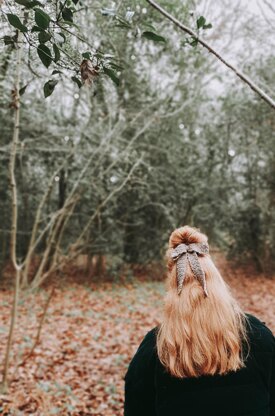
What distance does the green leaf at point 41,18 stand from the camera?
1.57 metres

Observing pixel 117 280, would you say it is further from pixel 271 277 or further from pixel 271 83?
pixel 271 83

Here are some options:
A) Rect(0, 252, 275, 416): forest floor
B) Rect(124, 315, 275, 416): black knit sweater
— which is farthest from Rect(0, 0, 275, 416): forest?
Rect(124, 315, 275, 416): black knit sweater

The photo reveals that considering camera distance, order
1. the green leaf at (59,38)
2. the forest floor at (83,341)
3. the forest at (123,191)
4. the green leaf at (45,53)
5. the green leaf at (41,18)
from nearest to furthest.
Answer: the green leaf at (41,18) < the green leaf at (59,38) < the green leaf at (45,53) < the forest floor at (83,341) < the forest at (123,191)

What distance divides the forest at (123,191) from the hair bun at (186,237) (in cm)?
371

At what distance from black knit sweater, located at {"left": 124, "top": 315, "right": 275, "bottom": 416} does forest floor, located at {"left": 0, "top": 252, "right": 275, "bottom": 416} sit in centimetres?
338

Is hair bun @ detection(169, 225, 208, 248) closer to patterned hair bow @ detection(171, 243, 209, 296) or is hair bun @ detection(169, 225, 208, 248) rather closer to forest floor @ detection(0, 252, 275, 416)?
patterned hair bow @ detection(171, 243, 209, 296)

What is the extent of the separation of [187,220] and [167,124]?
3.68 m

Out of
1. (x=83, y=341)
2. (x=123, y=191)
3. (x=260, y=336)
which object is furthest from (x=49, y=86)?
(x=123, y=191)

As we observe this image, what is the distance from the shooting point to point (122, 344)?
24.0 feet

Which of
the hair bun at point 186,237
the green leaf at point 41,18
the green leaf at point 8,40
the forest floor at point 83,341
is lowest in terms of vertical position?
the forest floor at point 83,341

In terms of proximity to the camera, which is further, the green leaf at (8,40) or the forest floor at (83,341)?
the forest floor at (83,341)

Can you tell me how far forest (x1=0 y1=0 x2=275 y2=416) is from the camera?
6652mm

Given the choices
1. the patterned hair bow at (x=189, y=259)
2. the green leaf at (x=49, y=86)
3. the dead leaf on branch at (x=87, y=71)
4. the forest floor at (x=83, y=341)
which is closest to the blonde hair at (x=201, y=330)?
the patterned hair bow at (x=189, y=259)

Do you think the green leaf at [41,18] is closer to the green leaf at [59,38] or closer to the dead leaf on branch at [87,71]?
the green leaf at [59,38]
